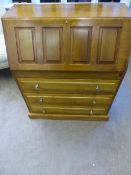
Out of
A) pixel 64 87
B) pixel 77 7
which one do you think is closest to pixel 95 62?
pixel 64 87

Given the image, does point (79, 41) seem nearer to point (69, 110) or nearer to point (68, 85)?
point (68, 85)

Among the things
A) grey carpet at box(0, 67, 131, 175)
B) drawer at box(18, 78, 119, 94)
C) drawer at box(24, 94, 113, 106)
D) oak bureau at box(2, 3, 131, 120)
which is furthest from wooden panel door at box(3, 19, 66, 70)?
grey carpet at box(0, 67, 131, 175)

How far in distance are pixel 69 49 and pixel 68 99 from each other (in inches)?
19.8

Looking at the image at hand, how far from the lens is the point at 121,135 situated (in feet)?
5.36

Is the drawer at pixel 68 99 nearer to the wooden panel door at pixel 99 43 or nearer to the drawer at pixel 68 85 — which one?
the drawer at pixel 68 85

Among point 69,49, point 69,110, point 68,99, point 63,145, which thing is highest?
point 69,49

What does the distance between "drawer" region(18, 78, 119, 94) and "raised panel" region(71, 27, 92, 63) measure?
20cm

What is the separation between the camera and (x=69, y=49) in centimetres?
126

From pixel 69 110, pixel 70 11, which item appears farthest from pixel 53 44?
pixel 69 110

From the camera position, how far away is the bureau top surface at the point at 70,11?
1.15 m

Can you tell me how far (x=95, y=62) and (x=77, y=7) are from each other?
0.46 metres

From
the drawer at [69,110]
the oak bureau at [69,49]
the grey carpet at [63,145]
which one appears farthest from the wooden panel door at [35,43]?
the grey carpet at [63,145]

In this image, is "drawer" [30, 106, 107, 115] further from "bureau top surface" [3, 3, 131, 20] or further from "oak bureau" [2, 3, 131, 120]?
"bureau top surface" [3, 3, 131, 20]

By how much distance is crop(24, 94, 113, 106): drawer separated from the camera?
5.11 feet
